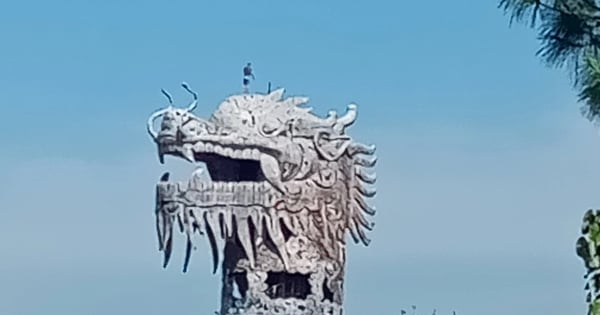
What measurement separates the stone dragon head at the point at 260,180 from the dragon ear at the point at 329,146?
1 cm

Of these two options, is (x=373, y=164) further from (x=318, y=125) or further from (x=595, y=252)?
(x=595, y=252)

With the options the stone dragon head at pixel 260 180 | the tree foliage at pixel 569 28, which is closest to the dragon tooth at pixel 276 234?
the stone dragon head at pixel 260 180

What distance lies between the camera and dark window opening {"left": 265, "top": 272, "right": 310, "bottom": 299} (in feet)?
74.4

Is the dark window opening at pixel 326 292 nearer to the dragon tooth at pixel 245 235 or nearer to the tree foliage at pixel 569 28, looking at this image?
the dragon tooth at pixel 245 235

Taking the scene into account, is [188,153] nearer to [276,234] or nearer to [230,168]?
[230,168]

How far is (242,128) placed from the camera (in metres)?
22.6

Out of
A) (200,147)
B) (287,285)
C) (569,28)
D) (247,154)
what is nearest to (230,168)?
(247,154)

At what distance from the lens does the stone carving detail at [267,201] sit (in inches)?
878

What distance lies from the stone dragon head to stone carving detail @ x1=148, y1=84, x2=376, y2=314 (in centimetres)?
1

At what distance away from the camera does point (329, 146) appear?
74.3 feet

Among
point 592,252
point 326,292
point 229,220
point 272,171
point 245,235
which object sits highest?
point 272,171

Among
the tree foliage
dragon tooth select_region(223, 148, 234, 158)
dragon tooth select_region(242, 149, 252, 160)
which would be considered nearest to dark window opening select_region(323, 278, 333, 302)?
dragon tooth select_region(242, 149, 252, 160)

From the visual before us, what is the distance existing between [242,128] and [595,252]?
15.7 metres

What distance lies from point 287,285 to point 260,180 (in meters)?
1.42
